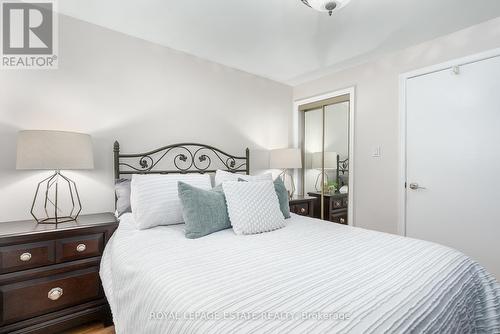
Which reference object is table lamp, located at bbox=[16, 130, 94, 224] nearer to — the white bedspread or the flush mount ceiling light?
the white bedspread

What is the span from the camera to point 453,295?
1024 mm

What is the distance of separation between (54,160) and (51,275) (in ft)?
2.41

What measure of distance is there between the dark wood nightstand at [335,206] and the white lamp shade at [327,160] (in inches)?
15.1

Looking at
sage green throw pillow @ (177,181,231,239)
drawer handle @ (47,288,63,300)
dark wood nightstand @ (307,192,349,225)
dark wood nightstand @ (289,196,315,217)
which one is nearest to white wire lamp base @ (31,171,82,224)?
drawer handle @ (47,288,63,300)

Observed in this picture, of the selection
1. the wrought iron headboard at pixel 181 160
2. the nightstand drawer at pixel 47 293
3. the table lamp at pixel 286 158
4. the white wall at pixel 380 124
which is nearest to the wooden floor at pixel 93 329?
the nightstand drawer at pixel 47 293

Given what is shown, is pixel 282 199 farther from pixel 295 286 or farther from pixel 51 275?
pixel 51 275

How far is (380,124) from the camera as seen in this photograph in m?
2.71

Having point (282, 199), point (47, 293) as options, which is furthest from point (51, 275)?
point (282, 199)

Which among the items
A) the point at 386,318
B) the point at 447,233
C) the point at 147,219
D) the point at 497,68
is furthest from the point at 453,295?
the point at 497,68

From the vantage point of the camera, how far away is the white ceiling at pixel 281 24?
1856 millimetres

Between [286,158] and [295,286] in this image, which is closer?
[295,286]

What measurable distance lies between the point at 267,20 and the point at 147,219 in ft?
5.98

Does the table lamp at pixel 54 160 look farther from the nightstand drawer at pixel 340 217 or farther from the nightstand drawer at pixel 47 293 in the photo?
the nightstand drawer at pixel 340 217

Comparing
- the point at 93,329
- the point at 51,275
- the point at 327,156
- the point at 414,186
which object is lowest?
the point at 93,329
